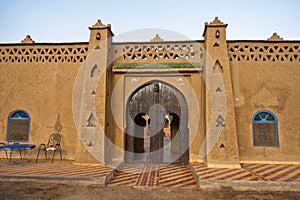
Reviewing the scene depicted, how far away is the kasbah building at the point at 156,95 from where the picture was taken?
7.37m

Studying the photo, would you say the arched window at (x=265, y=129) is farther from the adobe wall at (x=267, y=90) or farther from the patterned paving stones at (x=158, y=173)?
the patterned paving stones at (x=158, y=173)

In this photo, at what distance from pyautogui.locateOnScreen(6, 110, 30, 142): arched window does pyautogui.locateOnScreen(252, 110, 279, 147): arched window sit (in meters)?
8.52

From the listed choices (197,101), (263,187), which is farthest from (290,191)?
(197,101)

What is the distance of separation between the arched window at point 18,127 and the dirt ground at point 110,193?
311 cm

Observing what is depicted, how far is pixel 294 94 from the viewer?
25.5 feet

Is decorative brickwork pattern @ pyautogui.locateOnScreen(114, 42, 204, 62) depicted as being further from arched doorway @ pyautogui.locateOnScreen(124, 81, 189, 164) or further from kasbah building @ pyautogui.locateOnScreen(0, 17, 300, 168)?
arched doorway @ pyautogui.locateOnScreen(124, 81, 189, 164)

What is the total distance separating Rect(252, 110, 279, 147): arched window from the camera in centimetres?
763

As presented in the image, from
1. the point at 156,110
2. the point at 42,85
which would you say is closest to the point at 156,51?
the point at 156,110

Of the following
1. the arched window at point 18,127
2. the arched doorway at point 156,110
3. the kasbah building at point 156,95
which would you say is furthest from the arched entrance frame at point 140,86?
the arched window at point 18,127

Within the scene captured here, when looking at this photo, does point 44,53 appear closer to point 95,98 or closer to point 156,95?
point 95,98

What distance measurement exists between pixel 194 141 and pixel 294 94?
3965 mm

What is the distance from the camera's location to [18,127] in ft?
27.6

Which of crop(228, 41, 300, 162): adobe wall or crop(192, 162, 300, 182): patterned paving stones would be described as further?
crop(228, 41, 300, 162): adobe wall

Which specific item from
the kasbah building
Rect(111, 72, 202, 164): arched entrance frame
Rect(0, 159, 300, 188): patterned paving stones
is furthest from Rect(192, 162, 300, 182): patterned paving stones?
Rect(111, 72, 202, 164): arched entrance frame
